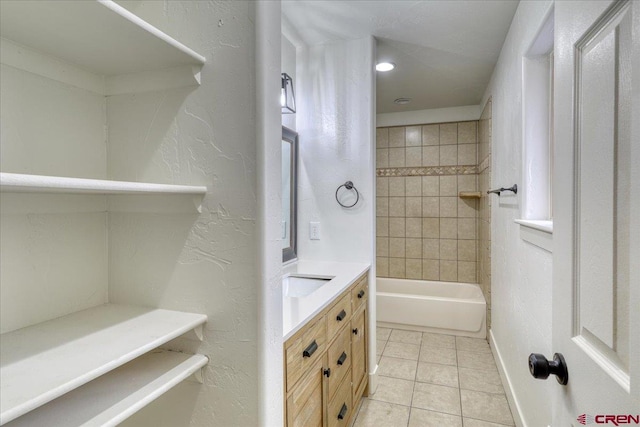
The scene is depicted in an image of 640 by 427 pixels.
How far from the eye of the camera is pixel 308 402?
1.31m

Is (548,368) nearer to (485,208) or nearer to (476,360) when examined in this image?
(476,360)

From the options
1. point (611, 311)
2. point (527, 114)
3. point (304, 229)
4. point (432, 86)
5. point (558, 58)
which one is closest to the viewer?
point (611, 311)

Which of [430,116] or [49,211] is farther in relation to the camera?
[430,116]

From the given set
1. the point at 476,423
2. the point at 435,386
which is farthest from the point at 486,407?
the point at 435,386

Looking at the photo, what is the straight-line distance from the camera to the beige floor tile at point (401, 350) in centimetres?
297

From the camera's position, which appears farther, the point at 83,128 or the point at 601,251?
the point at 83,128

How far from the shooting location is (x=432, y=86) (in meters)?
3.28

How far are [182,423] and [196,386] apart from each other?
13cm

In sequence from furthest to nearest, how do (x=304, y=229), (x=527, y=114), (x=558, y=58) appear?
1. (x=304, y=229)
2. (x=527, y=114)
3. (x=558, y=58)

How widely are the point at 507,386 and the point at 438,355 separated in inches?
28.6

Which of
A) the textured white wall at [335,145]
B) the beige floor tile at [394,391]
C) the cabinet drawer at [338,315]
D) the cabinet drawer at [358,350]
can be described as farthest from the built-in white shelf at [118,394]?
the beige floor tile at [394,391]

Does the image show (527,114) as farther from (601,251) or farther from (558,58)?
(601,251)

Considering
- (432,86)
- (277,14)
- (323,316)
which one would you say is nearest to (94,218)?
(277,14)

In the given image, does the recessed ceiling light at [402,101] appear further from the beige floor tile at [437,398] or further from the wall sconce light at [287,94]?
the beige floor tile at [437,398]
